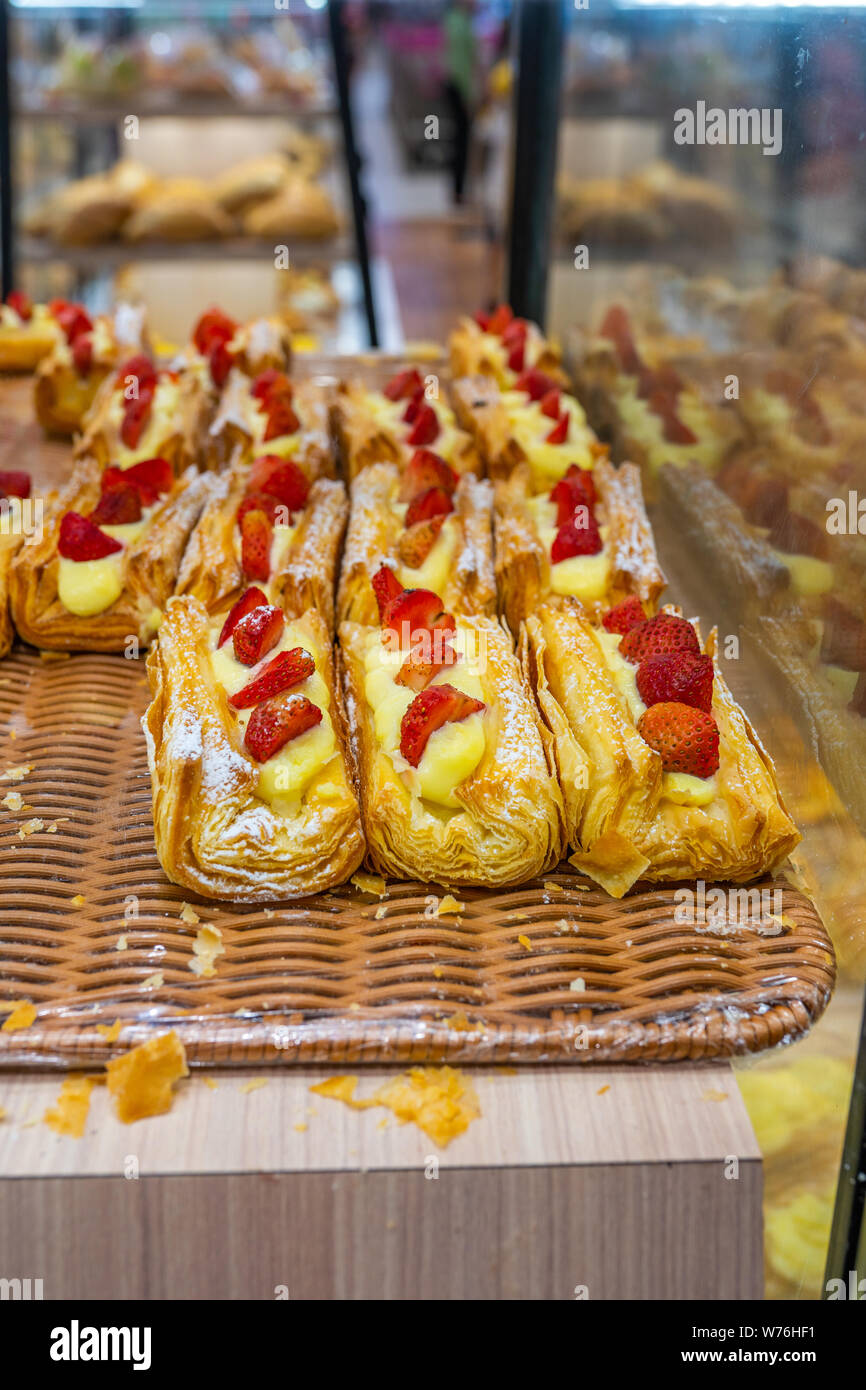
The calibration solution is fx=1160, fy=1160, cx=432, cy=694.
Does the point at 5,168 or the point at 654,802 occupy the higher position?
the point at 5,168

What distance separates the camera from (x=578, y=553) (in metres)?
2.37

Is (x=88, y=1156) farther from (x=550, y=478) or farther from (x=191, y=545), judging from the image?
(x=550, y=478)

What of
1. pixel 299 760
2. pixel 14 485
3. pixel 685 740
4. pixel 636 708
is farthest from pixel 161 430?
pixel 685 740

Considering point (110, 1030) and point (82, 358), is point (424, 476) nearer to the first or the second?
point (82, 358)

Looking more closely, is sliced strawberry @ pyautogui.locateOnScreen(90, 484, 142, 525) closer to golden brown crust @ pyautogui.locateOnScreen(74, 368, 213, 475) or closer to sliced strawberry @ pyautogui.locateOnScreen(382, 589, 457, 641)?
golden brown crust @ pyautogui.locateOnScreen(74, 368, 213, 475)

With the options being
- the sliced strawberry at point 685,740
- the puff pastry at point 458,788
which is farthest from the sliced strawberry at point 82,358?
the sliced strawberry at point 685,740

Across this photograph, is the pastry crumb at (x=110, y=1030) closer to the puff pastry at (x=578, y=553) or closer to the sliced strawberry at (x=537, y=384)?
the puff pastry at (x=578, y=553)

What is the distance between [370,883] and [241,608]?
0.63m

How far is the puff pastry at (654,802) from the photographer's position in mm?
1668

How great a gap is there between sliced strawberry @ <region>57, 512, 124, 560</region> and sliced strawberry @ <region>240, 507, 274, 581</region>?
0.93ft

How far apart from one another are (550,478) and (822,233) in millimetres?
1151

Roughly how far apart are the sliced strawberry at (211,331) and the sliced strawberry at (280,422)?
765 mm

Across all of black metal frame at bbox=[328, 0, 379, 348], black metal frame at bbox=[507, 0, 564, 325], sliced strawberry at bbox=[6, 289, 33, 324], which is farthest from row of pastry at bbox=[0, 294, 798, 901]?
black metal frame at bbox=[328, 0, 379, 348]

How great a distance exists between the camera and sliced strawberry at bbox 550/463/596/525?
8.23 feet
